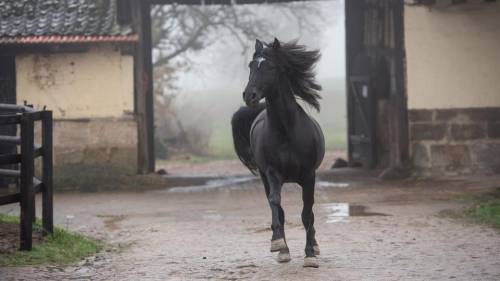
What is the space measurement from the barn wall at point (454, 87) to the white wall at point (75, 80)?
18.8 ft

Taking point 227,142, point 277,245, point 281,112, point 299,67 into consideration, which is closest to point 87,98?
point 299,67

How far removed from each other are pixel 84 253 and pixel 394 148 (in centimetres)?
1006

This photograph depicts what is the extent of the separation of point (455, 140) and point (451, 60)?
5.08 feet

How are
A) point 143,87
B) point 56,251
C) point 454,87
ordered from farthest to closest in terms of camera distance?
point 143,87
point 454,87
point 56,251

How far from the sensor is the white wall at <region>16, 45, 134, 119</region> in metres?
19.0

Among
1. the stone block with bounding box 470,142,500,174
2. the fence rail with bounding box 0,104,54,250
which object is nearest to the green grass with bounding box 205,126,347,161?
the stone block with bounding box 470,142,500,174

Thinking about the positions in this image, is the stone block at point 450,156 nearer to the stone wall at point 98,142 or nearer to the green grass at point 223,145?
the stone wall at point 98,142

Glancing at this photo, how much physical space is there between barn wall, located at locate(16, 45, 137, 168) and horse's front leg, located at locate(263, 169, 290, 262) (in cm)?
1018

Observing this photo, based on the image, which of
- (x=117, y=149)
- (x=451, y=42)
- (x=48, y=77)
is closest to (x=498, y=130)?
(x=451, y=42)

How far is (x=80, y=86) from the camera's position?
1911cm

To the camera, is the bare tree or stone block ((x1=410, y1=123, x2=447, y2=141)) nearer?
stone block ((x1=410, y1=123, x2=447, y2=141))

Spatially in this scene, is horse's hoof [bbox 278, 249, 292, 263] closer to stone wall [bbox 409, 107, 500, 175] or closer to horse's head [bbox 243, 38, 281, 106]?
horse's head [bbox 243, 38, 281, 106]

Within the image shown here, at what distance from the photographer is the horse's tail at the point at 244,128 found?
1029 centimetres

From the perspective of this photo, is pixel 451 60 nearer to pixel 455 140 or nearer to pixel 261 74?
pixel 455 140
